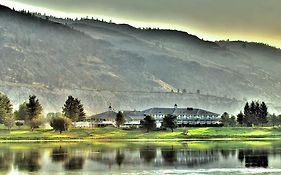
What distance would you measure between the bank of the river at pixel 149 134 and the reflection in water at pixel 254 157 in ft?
178

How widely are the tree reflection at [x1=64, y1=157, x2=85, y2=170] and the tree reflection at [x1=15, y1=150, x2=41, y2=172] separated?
3973mm

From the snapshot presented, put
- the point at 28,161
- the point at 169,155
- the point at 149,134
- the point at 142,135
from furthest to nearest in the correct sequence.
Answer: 1. the point at 149,134
2. the point at 142,135
3. the point at 169,155
4. the point at 28,161

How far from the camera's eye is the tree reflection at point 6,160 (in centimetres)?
8755

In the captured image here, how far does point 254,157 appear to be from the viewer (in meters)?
103

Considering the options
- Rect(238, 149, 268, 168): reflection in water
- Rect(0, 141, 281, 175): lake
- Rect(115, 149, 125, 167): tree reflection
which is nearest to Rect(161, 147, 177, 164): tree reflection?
Rect(0, 141, 281, 175): lake

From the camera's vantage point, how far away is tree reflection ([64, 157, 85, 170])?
8745 cm

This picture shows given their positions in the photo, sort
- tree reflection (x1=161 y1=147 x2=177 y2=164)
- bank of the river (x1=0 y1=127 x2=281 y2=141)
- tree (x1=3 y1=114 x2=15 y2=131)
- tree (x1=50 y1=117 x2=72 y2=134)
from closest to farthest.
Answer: tree reflection (x1=161 y1=147 x2=177 y2=164) → bank of the river (x1=0 y1=127 x2=281 y2=141) → tree (x1=50 y1=117 x2=72 y2=134) → tree (x1=3 y1=114 x2=15 y2=131)

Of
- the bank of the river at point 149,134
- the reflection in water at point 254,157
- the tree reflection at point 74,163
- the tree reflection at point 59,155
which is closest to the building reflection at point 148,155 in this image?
Answer: the tree reflection at point 74,163

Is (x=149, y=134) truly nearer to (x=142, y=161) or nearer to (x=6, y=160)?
(x=142, y=161)

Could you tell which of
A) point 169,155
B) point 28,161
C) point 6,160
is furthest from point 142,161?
point 6,160

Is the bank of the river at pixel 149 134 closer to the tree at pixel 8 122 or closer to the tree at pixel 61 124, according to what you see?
the tree at pixel 61 124

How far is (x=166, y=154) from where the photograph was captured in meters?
110

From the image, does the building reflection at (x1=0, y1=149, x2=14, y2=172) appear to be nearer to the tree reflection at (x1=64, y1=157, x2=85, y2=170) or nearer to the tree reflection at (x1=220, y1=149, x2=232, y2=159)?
the tree reflection at (x1=64, y1=157, x2=85, y2=170)

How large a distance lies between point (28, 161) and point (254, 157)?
113ft
